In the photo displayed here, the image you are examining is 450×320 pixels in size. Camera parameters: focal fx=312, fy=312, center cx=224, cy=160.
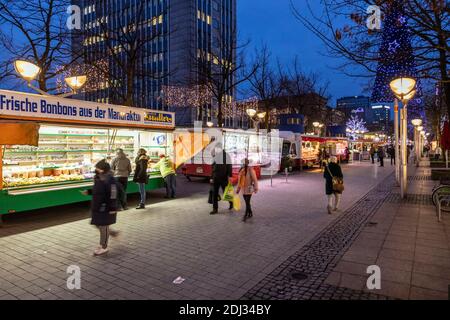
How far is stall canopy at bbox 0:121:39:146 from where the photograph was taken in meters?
7.38

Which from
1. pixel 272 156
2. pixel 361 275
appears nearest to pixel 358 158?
pixel 272 156

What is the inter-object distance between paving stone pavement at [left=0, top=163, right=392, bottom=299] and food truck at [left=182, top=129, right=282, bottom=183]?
604 cm

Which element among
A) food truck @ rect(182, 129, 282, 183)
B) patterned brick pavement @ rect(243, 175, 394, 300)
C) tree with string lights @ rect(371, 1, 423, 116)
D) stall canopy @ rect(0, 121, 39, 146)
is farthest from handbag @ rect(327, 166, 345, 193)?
stall canopy @ rect(0, 121, 39, 146)

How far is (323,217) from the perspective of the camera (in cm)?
880

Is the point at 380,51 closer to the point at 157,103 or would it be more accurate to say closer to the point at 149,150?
the point at 149,150

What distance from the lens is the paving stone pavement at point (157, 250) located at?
442 centimetres

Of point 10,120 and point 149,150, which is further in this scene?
point 149,150

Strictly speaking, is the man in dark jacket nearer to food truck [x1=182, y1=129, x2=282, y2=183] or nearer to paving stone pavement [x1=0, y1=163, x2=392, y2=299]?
paving stone pavement [x1=0, y1=163, x2=392, y2=299]

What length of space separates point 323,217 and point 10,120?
850 cm

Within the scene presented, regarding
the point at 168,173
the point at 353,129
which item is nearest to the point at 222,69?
the point at 168,173

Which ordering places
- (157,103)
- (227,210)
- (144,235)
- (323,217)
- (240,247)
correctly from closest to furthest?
(240,247) < (144,235) < (323,217) < (227,210) < (157,103)

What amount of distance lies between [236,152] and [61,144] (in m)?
9.78

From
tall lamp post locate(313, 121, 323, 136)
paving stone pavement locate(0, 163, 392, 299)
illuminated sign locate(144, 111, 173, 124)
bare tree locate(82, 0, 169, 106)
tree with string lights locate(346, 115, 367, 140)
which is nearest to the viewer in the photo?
paving stone pavement locate(0, 163, 392, 299)

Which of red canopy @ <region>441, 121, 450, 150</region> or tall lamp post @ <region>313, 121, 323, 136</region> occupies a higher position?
tall lamp post @ <region>313, 121, 323, 136</region>
